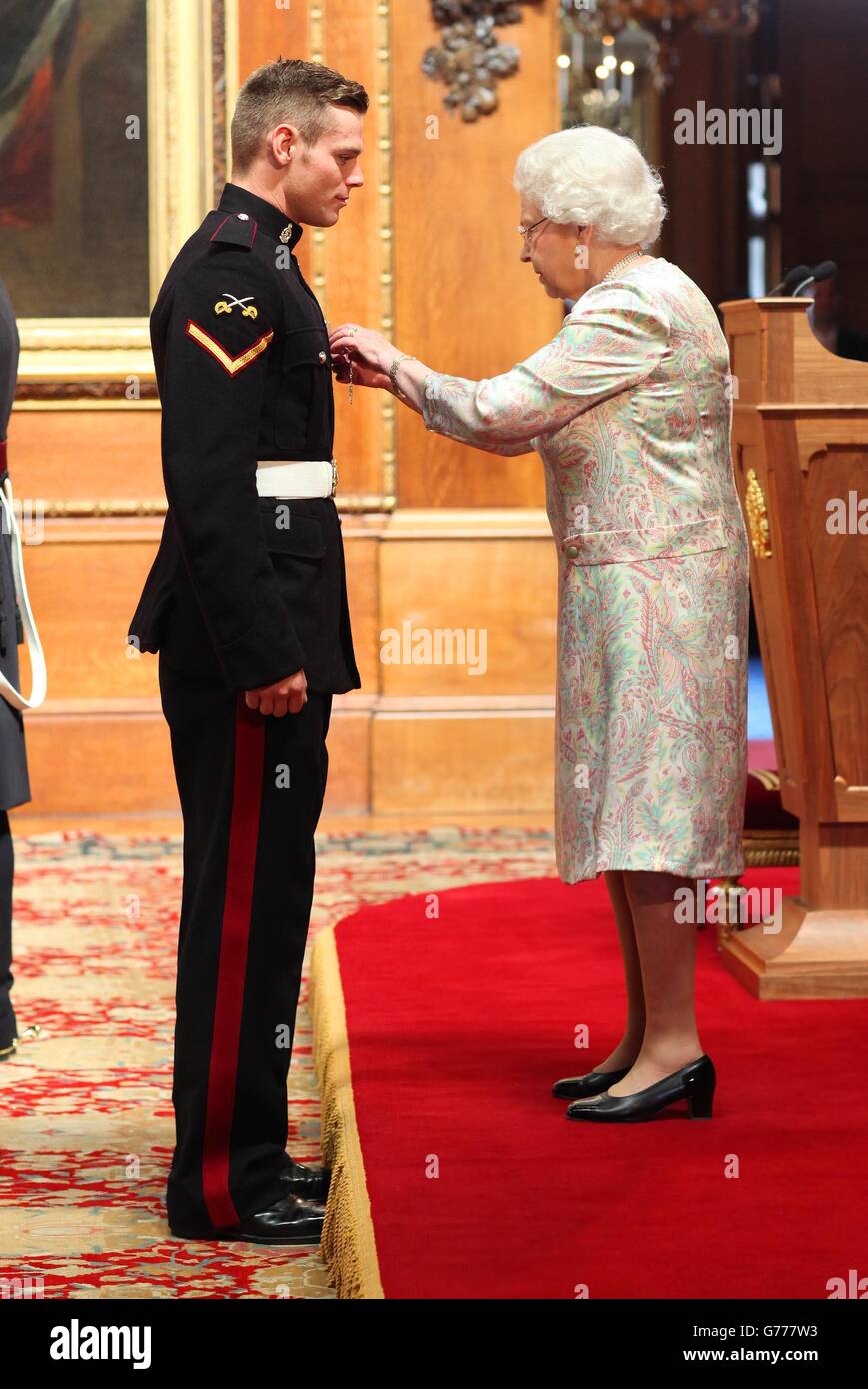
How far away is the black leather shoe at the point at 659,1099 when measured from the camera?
3348mm

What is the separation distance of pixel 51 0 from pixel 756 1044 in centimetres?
493

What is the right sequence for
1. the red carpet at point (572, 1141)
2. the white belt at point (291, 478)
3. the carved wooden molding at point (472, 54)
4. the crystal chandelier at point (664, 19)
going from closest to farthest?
the red carpet at point (572, 1141)
the white belt at point (291, 478)
the carved wooden molding at point (472, 54)
the crystal chandelier at point (664, 19)

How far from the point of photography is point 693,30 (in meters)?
13.2

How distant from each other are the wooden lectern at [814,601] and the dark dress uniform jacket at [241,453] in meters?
1.29

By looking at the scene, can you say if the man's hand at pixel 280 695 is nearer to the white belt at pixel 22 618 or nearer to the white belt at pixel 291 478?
the white belt at pixel 291 478

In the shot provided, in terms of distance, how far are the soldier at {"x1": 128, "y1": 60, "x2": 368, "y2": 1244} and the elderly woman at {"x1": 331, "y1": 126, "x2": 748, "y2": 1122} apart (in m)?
0.28

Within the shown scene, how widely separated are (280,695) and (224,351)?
19.8 inches

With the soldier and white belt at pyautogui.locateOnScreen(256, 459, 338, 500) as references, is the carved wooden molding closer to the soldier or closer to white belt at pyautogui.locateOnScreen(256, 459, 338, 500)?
the soldier

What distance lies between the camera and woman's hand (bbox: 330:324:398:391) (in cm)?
335

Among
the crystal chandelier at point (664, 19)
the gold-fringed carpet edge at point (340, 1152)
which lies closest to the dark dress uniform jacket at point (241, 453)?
the gold-fringed carpet edge at point (340, 1152)

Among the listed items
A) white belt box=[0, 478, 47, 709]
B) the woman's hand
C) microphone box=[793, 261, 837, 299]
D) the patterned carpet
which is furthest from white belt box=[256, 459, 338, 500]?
microphone box=[793, 261, 837, 299]
